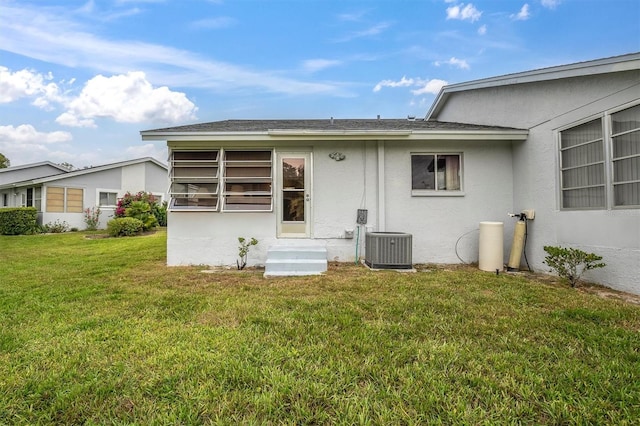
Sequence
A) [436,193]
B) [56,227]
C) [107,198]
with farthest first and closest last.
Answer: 1. [107,198]
2. [56,227]
3. [436,193]

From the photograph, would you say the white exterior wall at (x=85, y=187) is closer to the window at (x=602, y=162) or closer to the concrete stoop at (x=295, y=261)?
the concrete stoop at (x=295, y=261)

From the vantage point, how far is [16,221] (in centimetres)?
1394

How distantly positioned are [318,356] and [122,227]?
536 inches

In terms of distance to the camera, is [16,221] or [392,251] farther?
[16,221]

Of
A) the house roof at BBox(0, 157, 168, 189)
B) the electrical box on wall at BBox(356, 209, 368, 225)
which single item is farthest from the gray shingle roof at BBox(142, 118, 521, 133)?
the house roof at BBox(0, 157, 168, 189)

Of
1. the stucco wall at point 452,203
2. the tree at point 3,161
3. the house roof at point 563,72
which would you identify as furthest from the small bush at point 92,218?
the tree at point 3,161

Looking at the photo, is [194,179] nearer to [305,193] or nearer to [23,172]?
[305,193]

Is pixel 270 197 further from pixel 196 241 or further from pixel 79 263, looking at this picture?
pixel 79 263

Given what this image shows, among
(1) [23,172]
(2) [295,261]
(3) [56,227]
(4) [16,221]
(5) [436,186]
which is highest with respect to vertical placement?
(1) [23,172]

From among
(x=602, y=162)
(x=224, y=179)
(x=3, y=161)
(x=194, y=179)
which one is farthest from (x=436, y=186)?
(x=3, y=161)

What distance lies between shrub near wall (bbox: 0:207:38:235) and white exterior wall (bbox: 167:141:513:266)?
582 inches

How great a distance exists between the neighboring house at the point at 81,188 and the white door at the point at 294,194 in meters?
15.0

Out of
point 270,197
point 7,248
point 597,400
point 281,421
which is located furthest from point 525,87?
point 7,248

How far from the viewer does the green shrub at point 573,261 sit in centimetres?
462
